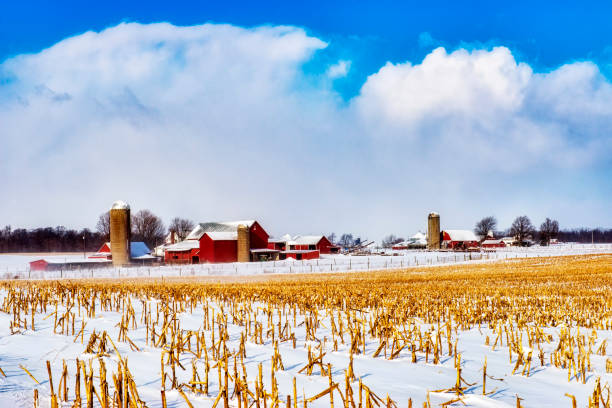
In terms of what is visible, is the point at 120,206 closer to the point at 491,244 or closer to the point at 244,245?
the point at 244,245

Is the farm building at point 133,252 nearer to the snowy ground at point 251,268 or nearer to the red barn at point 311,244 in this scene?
the snowy ground at point 251,268

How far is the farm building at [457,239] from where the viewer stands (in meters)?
130

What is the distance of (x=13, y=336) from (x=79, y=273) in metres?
52.3

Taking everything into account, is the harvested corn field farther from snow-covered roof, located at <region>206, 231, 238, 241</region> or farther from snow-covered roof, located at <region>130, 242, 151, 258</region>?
snow-covered roof, located at <region>130, 242, 151, 258</region>

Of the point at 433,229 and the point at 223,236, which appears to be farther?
the point at 433,229

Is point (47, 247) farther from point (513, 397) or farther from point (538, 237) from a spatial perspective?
point (513, 397)

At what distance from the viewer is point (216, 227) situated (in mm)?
86938

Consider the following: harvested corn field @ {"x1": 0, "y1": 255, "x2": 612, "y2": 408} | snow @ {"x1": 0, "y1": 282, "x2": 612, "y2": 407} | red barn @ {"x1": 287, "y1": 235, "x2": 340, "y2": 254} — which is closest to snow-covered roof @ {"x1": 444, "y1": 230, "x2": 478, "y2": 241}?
red barn @ {"x1": 287, "y1": 235, "x2": 340, "y2": 254}

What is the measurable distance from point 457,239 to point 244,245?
72.6m

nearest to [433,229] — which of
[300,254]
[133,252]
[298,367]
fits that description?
[300,254]

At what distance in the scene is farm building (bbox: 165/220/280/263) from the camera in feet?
262

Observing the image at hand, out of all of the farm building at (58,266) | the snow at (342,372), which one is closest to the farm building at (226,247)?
the farm building at (58,266)

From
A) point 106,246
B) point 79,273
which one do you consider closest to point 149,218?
point 106,246

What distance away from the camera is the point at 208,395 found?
5.95m
